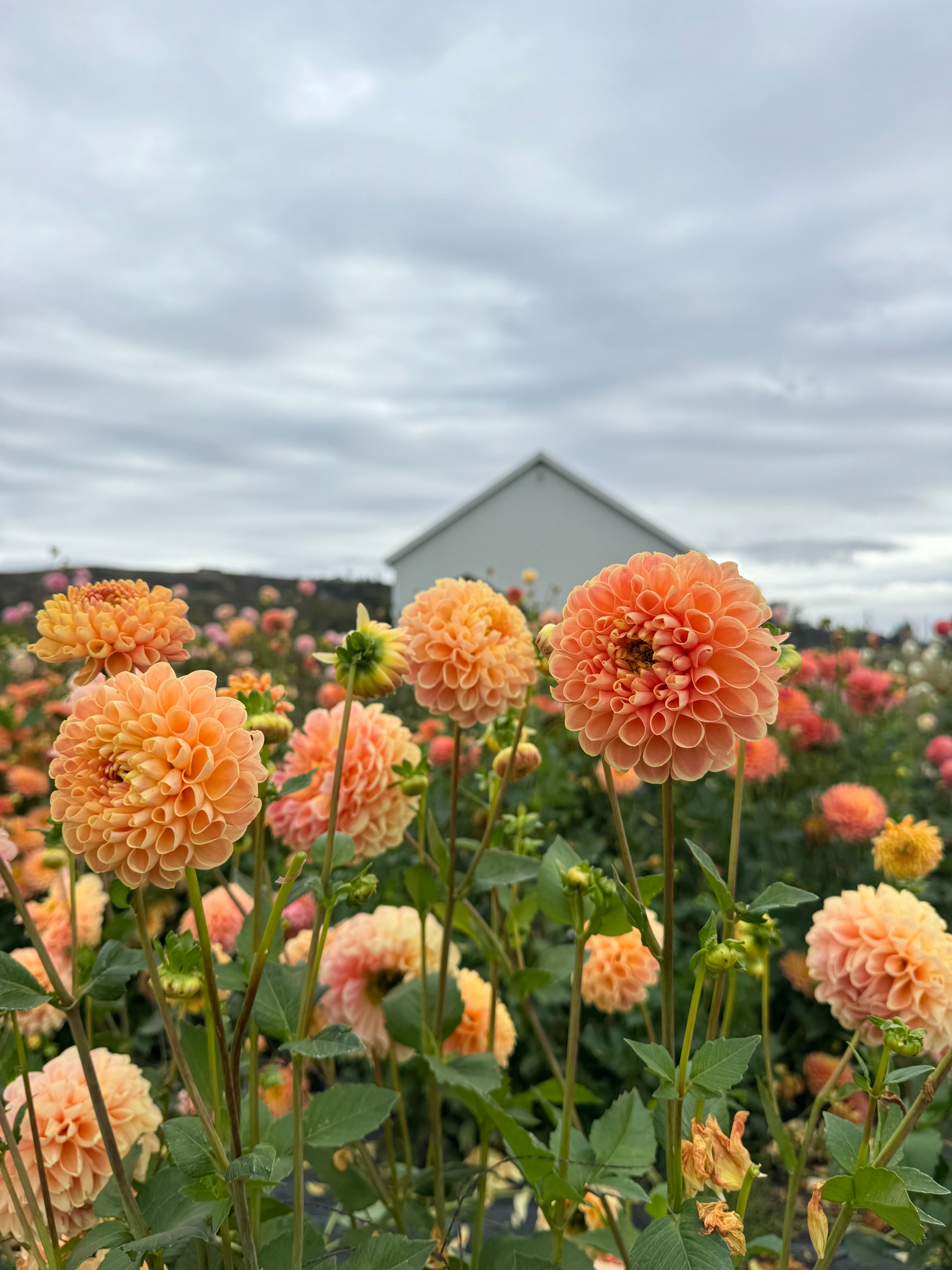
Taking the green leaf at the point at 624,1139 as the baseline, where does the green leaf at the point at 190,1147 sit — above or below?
above

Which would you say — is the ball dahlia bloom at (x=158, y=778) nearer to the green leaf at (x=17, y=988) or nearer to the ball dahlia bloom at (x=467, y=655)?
the green leaf at (x=17, y=988)

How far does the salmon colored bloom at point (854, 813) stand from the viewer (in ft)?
8.69

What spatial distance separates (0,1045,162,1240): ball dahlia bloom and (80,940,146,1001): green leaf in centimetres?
19

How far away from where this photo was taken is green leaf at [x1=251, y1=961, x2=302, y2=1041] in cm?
96

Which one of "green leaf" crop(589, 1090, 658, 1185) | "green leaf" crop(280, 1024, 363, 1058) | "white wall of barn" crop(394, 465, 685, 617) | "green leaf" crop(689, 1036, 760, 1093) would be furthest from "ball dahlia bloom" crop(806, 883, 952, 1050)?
"white wall of barn" crop(394, 465, 685, 617)

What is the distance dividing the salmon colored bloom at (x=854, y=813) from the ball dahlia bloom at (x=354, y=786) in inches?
74.6

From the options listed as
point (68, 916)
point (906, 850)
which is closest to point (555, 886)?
point (906, 850)

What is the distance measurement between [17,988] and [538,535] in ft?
38.3

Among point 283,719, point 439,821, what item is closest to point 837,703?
point 439,821

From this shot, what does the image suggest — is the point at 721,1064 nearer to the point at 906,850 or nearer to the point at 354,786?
the point at 354,786

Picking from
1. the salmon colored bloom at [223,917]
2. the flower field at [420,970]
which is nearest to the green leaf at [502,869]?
Result: the flower field at [420,970]

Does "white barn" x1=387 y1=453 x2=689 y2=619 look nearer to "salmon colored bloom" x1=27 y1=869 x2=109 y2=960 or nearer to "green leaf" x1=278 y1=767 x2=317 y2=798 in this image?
"salmon colored bloom" x1=27 y1=869 x2=109 y2=960

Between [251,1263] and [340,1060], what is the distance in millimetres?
1807

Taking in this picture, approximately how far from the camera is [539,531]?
40.4 feet
